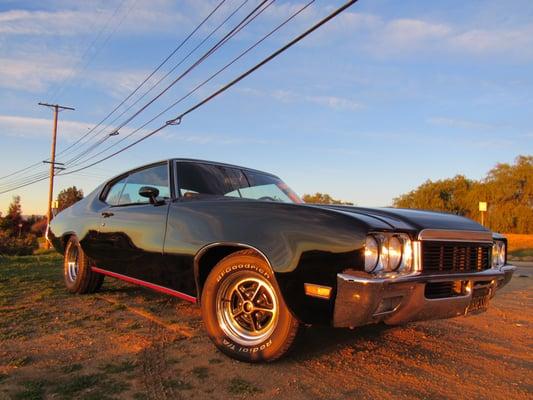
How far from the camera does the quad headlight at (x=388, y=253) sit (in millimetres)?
2836

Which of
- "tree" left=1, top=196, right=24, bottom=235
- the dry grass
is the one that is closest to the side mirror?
the dry grass

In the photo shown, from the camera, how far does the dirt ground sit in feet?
9.32

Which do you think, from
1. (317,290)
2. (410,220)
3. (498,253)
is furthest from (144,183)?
(498,253)

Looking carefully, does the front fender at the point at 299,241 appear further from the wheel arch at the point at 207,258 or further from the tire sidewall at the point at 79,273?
the tire sidewall at the point at 79,273

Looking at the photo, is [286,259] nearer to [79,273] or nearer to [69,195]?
[79,273]

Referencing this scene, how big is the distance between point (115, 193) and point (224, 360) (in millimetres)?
2814

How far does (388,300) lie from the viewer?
2826 millimetres

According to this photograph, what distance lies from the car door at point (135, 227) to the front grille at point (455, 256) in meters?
2.22

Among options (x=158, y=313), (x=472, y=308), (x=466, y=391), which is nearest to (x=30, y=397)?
(x=158, y=313)

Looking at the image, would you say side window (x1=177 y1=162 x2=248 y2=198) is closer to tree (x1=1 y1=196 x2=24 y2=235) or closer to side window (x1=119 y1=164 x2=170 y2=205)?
side window (x1=119 y1=164 x2=170 y2=205)

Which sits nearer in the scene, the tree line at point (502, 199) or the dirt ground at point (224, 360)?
the dirt ground at point (224, 360)

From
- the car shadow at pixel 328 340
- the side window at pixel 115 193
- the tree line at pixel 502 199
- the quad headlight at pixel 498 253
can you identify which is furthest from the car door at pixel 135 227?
the tree line at pixel 502 199

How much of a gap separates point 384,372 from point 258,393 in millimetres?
937

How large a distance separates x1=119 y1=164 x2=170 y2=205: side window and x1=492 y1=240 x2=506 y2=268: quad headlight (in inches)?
112
